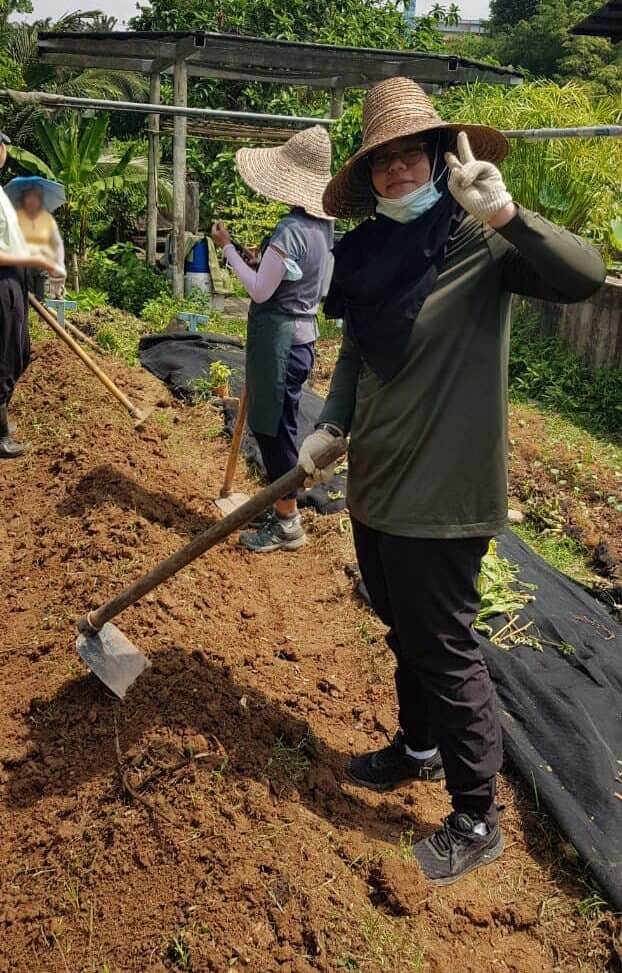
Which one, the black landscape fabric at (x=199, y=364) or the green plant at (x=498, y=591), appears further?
the black landscape fabric at (x=199, y=364)

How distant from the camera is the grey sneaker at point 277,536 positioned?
441 centimetres

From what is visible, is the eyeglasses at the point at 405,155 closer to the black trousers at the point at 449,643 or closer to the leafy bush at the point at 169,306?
the black trousers at the point at 449,643

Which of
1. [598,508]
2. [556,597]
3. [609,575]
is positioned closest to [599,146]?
[598,508]

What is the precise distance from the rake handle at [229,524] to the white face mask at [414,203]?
681mm

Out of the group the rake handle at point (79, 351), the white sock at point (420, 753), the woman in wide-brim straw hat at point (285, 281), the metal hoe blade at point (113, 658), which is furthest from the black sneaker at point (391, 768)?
the rake handle at point (79, 351)

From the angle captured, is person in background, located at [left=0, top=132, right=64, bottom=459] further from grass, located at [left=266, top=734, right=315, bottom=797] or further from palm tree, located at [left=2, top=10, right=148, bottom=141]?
palm tree, located at [left=2, top=10, right=148, bottom=141]

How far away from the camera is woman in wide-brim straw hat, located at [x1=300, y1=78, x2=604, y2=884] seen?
200 cm

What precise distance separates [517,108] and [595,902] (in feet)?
28.1

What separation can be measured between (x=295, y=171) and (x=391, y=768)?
2688 mm

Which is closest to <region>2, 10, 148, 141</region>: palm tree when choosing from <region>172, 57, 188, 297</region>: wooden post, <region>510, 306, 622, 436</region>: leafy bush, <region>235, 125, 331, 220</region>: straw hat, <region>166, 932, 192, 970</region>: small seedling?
<region>172, 57, 188, 297</region>: wooden post

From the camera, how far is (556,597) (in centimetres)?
387

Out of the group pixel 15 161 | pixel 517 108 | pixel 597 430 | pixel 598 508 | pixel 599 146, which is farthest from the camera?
pixel 15 161

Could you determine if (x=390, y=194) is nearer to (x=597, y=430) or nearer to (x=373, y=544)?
(x=373, y=544)

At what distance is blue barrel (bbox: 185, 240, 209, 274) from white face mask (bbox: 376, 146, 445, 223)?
8.47 meters
